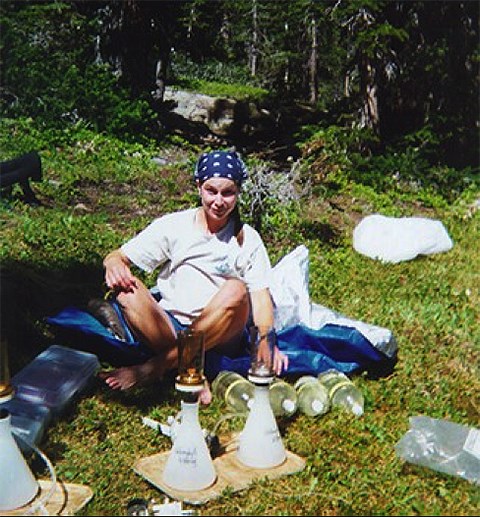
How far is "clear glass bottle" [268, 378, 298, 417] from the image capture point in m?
3.71

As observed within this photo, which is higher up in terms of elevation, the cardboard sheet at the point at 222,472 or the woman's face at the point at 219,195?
the woman's face at the point at 219,195

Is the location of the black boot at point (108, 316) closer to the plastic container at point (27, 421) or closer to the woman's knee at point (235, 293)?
the woman's knee at point (235, 293)

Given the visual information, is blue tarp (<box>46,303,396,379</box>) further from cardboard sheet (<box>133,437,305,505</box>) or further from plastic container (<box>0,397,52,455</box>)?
cardboard sheet (<box>133,437,305,505</box>)

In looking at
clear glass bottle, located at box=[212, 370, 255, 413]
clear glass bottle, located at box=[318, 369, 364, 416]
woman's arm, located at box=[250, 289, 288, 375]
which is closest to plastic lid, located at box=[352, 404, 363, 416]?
clear glass bottle, located at box=[318, 369, 364, 416]

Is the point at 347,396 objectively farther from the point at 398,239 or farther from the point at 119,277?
the point at 398,239

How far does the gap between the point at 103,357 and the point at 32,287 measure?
88 centimetres

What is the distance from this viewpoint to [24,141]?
9.44 m

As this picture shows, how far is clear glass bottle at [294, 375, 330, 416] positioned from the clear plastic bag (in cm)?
42

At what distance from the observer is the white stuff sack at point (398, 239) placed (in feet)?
22.8

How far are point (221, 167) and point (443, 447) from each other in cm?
169

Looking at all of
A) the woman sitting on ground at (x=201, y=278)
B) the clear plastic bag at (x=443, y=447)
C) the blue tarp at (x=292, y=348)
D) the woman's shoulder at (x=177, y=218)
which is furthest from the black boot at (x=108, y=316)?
the clear plastic bag at (x=443, y=447)

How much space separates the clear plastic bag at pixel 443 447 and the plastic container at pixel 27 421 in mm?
1571

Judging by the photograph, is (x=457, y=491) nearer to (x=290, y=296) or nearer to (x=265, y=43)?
(x=290, y=296)

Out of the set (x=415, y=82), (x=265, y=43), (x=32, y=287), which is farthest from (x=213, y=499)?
(x=265, y=43)
